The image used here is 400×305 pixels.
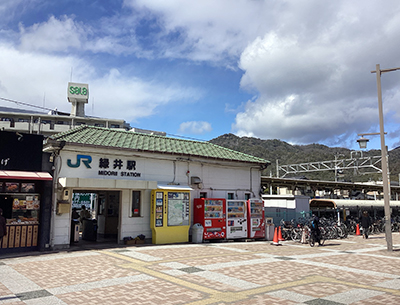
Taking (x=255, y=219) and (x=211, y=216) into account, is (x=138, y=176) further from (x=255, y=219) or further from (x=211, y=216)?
(x=255, y=219)

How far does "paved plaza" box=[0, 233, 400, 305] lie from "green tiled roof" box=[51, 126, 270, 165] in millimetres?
4891

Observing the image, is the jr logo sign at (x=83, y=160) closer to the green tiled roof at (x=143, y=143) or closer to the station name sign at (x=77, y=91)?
the green tiled roof at (x=143, y=143)

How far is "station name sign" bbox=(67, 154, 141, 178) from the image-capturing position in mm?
15008

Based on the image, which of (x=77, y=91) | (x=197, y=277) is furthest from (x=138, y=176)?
(x=77, y=91)

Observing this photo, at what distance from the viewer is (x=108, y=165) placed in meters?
15.8

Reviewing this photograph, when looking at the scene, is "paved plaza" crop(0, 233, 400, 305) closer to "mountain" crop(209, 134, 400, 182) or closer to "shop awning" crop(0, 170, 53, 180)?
"shop awning" crop(0, 170, 53, 180)

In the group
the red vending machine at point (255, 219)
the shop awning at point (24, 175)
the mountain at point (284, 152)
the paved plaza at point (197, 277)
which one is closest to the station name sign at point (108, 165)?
the shop awning at point (24, 175)

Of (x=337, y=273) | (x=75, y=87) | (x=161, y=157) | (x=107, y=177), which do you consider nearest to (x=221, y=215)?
(x=161, y=157)

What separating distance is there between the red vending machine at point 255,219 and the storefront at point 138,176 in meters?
1.29

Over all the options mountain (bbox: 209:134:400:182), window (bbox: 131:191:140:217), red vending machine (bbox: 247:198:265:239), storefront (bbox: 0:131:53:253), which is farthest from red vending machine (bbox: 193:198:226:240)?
mountain (bbox: 209:134:400:182)

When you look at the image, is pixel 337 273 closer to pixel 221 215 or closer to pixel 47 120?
pixel 221 215

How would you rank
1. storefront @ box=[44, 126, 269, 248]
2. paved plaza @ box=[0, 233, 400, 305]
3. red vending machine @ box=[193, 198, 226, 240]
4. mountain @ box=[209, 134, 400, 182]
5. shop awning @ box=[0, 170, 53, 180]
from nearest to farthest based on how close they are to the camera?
paved plaza @ box=[0, 233, 400, 305] < shop awning @ box=[0, 170, 53, 180] < storefront @ box=[44, 126, 269, 248] < red vending machine @ box=[193, 198, 226, 240] < mountain @ box=[209, 134, 400, 182]

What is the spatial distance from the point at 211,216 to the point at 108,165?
18.7 feet

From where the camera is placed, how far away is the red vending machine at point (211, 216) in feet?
57.1
